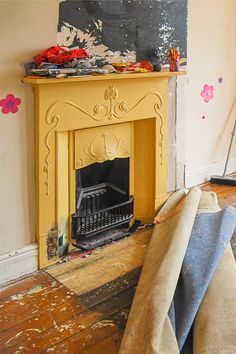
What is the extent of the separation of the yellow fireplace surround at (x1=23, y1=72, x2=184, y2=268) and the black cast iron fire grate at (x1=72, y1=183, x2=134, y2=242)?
0.08 meters

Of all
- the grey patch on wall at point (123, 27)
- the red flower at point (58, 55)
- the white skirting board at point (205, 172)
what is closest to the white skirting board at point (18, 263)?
the red flower at point (58, 55)

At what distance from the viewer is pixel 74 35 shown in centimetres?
228

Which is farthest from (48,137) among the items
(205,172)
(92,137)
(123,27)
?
(205,172)

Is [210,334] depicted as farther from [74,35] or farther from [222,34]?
[222,34]

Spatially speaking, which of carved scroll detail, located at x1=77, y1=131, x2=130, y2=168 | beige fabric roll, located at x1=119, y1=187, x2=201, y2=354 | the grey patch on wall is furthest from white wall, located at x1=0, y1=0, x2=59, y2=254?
beige fabric roll, located at x1=119, y1=187, x2=201, y2=354

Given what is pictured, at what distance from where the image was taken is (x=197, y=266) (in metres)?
1.98

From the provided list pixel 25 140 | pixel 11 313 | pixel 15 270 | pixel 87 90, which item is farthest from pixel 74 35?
pixel 11 313

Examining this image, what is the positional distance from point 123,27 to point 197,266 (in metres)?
1.49

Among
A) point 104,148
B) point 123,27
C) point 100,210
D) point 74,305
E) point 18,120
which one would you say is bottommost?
point 74,305

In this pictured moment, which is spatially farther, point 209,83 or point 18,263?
point 209,83

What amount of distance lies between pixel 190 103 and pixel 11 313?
2.29 metres

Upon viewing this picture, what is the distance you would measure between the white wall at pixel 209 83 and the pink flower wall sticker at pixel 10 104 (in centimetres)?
173

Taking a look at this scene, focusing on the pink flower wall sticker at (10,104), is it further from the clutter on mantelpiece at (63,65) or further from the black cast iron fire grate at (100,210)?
the black cast iron fire grate at (100,210)

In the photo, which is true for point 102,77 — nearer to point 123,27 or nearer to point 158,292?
point 123,27
